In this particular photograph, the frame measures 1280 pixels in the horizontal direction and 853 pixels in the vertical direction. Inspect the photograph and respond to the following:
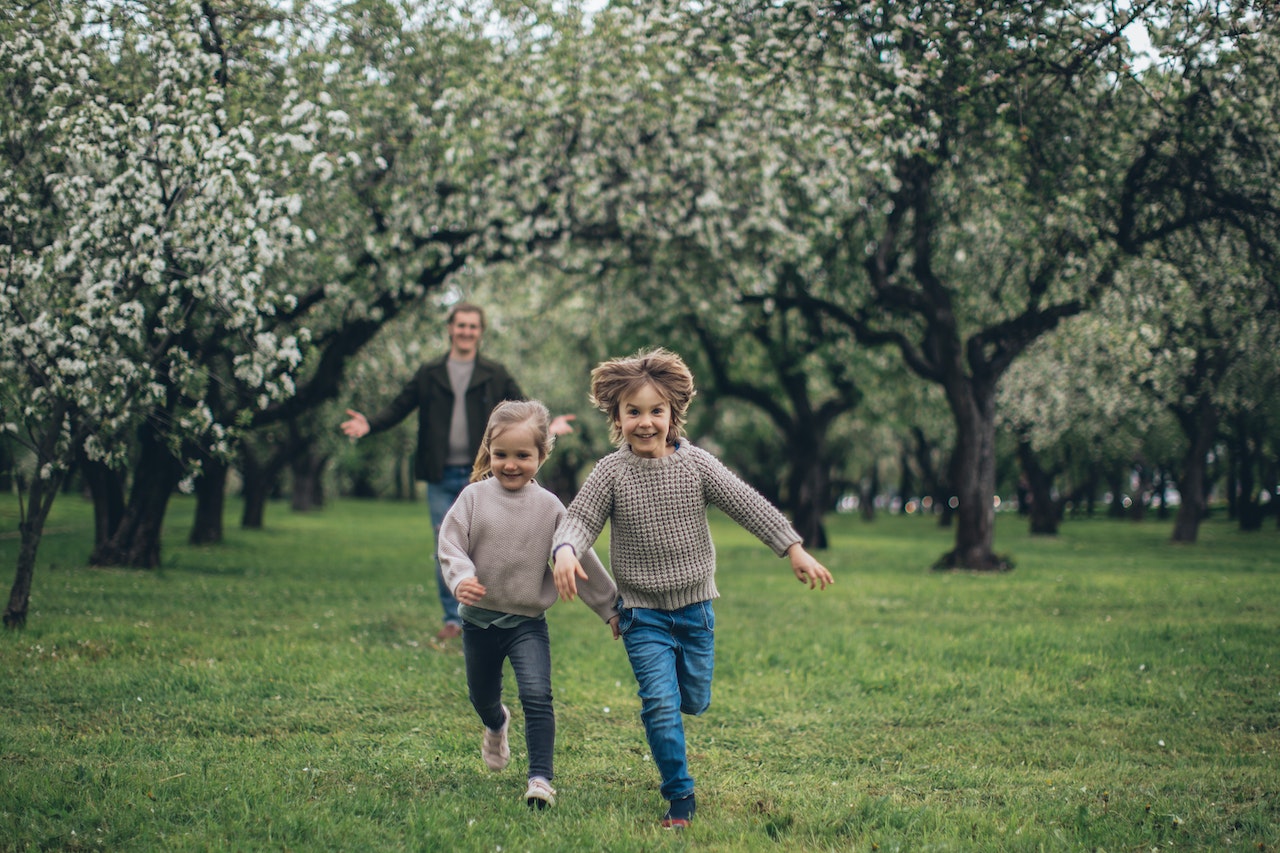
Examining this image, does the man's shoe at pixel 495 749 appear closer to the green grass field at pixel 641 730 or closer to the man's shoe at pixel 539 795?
the green grass field at pixel 641 730

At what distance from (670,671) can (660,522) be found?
2.18ft

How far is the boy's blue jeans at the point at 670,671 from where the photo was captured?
4.61 meters

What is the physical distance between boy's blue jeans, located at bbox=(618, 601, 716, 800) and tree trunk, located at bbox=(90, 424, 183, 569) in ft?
38.8

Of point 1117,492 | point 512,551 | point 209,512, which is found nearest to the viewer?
point 512,551

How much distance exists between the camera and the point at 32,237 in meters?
9.04

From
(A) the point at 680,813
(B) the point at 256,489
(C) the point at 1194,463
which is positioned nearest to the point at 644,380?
(A) the point at 680,813

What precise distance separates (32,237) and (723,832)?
25.7 ft

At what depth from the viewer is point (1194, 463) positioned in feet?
88.1

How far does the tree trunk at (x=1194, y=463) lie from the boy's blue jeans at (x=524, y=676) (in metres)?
25.2

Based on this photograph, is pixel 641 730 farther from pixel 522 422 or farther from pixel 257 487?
pixel 257 487

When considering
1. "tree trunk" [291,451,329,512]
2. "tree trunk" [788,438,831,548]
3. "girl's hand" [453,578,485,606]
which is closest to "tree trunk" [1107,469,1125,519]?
"tree trunk" [788,438,831,548]

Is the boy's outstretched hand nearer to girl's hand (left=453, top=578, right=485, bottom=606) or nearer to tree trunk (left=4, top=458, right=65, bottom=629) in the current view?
girl's hand (left=453, top=578, right=485, bottom=606)

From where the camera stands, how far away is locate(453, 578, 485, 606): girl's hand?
464 centimetres

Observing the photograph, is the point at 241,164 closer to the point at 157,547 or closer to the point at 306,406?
the point at 306,406
